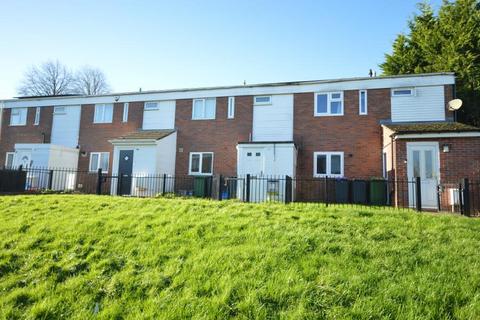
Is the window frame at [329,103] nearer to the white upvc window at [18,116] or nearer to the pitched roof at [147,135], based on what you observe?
the pitched roof at [147,135]

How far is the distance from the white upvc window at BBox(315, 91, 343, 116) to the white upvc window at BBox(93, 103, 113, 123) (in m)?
12.5

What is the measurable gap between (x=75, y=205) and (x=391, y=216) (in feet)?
28.3

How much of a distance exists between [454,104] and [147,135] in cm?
1480

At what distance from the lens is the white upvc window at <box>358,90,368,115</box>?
1502 centimetres

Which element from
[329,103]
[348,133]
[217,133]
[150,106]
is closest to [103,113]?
[150,106]

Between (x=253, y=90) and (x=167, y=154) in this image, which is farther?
(x=167, y=154)

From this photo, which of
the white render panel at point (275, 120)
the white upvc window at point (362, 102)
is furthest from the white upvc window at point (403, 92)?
the white render panel at point (275, 120)

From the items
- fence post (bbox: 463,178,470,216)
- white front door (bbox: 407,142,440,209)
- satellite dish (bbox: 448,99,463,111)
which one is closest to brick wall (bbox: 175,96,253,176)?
white front door (bbox: 407,142,440,209)

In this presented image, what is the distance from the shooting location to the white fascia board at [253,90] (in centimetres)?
1432

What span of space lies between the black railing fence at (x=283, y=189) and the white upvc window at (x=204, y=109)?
3.76 metres

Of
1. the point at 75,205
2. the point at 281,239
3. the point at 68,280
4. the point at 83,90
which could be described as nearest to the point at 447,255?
the point at 281,239

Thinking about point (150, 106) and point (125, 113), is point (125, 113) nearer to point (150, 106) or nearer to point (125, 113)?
point (125, 113)

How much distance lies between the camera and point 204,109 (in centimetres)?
1764

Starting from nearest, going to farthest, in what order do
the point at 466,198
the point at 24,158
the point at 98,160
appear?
the point at 466,198
the point at 24,158
the point at 98,160
